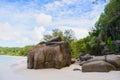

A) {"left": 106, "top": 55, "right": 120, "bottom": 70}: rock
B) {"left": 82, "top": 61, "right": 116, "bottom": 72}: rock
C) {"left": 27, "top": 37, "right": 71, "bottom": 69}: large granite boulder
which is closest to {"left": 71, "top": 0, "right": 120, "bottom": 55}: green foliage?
{"left": 27, "top": 37, "right": 71, "bottom": 69}: large granite boulder

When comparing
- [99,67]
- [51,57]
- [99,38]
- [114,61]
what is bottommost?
[99,67]

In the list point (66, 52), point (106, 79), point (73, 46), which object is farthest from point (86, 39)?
point (106, 79)

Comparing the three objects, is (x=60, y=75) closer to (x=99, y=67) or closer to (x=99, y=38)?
(x=99, y=67)

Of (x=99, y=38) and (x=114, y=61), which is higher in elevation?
(x=99, y=38)

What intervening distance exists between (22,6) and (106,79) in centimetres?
738

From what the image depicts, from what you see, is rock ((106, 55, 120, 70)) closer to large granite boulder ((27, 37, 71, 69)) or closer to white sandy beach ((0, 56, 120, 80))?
white sandy beach ((0, 56, 120, 80))

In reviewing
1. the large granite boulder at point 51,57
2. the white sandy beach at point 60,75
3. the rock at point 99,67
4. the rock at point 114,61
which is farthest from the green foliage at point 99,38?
the white sandy beach at point 60,75

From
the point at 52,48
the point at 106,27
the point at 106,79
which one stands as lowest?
the point at 106,79

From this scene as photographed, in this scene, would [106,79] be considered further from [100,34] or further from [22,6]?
[100,34]

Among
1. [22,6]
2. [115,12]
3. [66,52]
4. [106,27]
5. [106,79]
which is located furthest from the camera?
[106,27]

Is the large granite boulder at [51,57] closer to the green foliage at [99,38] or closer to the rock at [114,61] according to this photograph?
the rock at [114,61]

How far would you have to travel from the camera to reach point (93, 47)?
17.8 m

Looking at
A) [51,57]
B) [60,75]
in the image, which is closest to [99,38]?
[51,57]

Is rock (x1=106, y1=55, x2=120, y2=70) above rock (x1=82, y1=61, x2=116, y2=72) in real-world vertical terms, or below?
above
